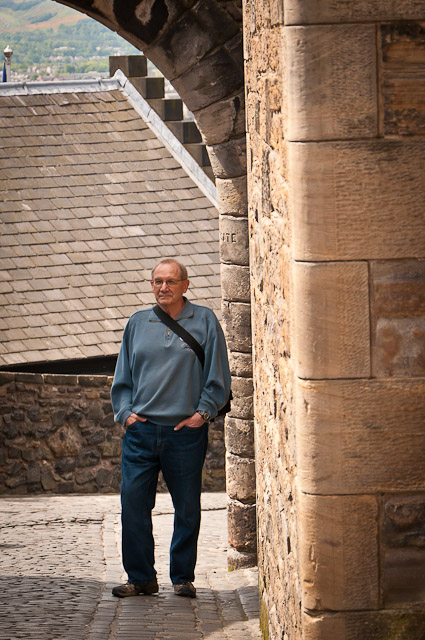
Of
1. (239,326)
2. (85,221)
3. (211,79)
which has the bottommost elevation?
(239,326)

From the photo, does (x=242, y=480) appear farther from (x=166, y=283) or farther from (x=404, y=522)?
(x=404, y=522)

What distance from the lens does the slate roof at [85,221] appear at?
14.0m

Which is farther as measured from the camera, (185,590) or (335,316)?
(185,590)

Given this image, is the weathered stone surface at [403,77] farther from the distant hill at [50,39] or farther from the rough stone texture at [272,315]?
the distant hill at [50,39]

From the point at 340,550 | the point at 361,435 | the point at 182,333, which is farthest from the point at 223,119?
the point at 340,550

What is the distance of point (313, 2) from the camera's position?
10.1 ft

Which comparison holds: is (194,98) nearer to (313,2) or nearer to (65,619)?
(65,619)

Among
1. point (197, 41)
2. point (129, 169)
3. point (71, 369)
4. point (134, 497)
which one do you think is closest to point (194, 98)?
point (197, 41)

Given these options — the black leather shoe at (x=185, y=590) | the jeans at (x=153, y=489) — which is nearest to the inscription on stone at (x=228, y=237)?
the jeans at (x=153, y=489)

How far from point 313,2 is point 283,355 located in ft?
3.70

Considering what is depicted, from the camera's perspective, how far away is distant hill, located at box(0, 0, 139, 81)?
3941 cm

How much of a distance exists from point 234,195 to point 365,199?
378 centimetres

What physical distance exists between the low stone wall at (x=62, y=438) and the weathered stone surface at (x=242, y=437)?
4451 millimetres

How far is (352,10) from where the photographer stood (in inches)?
122
